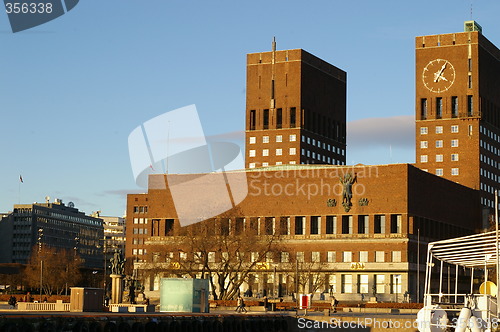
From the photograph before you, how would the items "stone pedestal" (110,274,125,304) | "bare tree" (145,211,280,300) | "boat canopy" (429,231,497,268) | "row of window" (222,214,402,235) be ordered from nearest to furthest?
"boat canopy" (429,231,497,268), "stone pedestal" (110,274,125,304), "bare tree" (145,211,280,300), "row of window" (222,214,402,235)

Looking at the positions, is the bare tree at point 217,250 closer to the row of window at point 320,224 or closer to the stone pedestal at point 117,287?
the row of window at point 320,224

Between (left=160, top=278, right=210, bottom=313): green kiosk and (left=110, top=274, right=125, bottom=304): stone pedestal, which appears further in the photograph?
(left=110, top=274, right=125, bottom=304): stone pedestal

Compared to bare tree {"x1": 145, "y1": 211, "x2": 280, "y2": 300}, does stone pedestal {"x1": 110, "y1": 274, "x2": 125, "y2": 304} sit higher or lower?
lower

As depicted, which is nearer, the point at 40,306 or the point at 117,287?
the point at 40,306

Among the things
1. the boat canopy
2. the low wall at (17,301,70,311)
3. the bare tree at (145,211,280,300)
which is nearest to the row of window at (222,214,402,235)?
the bare tree at (145,211,280,300)

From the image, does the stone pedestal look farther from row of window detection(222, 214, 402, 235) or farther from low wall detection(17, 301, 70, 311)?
row of window detection(222, 214, 402, 235)

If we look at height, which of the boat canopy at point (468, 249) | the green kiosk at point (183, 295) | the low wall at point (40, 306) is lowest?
the low wall at point (40, 306)

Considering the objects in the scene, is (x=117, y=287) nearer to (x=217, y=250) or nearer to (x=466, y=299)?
(x=217, y=250)

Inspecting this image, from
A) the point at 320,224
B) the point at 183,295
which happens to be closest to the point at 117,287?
the point at 183,295

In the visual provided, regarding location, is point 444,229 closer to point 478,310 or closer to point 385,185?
point 385,185

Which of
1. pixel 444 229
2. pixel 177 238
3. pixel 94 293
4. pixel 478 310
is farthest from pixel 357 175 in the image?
pixel 478 310

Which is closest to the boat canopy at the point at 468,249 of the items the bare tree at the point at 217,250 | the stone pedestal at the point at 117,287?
the stone pedestal at the point at 117,287

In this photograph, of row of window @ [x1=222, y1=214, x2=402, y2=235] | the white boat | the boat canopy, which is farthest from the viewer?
row of window @ [x1=222, y1=214, x2=402, y2=235]

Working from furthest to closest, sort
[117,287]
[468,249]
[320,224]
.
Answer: [320,224] < [117,287] < [468,249]
